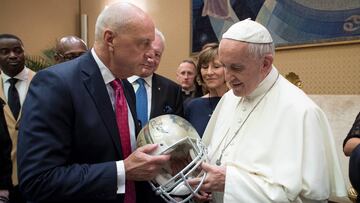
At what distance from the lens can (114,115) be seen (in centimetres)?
170

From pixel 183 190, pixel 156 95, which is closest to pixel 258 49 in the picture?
pixel 183 190

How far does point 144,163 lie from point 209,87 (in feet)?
4.60

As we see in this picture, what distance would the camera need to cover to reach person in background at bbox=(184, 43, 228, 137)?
108 inches

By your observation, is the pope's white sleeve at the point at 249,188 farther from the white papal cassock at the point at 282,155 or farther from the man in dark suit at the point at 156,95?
→ the man in dark suit at the point at 156,95

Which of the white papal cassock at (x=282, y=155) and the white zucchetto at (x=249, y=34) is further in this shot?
the white zucchetto at (x=249, y=34)

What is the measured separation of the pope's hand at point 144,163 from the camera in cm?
155

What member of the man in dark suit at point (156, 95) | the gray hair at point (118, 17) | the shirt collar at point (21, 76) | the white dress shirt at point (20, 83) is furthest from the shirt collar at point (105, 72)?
the shirt collar at point (21, 76)

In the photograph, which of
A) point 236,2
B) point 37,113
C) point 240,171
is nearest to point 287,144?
point 240,171

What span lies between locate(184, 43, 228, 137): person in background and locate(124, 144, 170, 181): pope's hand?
1123mm

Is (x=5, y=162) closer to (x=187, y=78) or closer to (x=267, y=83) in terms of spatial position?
(x=267, y=83)

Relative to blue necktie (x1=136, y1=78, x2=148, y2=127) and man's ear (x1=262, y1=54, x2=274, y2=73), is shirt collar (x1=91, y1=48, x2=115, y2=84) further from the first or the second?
blue necktie (x1=136, y1=78, x2=148, y2=127)

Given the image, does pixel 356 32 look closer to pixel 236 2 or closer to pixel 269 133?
pixel 236 2

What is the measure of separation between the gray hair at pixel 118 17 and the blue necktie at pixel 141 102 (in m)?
0.97

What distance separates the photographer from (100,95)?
66.3 inches
